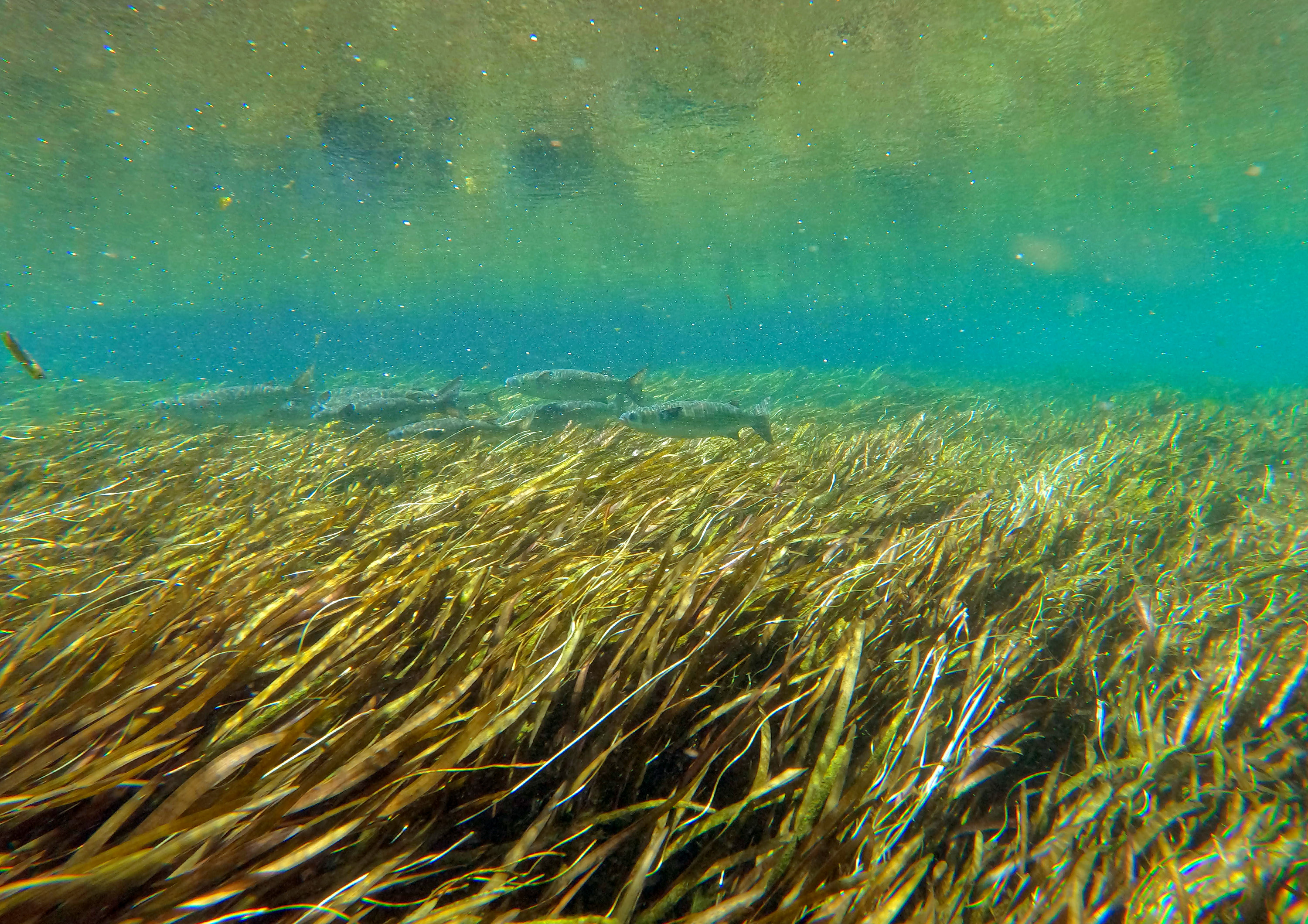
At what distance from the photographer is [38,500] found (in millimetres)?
4449

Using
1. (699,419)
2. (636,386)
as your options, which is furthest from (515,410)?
(699,419)

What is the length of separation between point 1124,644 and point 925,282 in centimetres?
7859

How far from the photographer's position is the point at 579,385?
31.0 ft

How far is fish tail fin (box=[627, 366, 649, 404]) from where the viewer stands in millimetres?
9539

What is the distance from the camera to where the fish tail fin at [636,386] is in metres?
9.54

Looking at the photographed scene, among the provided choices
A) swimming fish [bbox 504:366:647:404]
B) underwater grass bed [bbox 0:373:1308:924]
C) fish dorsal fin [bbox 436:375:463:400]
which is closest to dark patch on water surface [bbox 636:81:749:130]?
swimming fish [bbox 504:366:647:404]

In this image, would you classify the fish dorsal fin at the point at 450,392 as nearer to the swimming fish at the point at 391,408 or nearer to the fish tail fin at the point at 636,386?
the swimming fish at the point at 391,408

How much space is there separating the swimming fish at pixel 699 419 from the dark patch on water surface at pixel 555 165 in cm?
1857

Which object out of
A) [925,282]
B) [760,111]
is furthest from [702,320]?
[760,111]

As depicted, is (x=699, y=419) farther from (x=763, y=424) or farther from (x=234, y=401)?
(x=234, y=401)

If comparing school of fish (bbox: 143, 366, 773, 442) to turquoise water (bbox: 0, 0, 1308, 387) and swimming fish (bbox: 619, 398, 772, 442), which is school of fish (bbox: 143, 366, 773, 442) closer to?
swimming fish (bbox: 619, 398, 772, 442)

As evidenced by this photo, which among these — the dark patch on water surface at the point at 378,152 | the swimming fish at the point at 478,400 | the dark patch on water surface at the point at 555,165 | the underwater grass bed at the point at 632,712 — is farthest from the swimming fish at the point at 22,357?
the dark patch on water surface at the point at 555,165

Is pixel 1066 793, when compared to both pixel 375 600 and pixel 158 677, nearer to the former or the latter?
pixel 375 600

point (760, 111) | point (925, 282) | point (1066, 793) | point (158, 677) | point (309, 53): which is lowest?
point (1066, 793)
